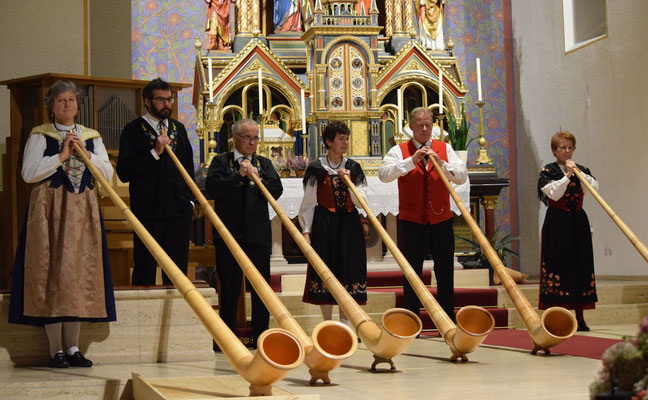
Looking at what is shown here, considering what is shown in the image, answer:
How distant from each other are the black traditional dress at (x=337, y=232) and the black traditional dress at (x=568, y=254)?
145cm

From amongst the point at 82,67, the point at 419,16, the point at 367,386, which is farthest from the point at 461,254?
the point at 367,386

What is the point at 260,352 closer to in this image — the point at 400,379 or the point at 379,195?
the point at 400,379

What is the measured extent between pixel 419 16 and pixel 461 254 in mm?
3446

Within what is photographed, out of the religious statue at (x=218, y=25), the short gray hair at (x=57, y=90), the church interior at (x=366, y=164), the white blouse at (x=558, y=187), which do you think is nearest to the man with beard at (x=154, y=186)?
the church interior at (x=366, y=164)

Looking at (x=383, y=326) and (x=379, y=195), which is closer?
(x=383, y=326)

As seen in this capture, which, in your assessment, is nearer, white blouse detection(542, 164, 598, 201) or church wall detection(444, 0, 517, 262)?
white blouse detection(542, 164, 598, 201)

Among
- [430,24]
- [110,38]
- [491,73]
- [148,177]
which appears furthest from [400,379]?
[491,73]

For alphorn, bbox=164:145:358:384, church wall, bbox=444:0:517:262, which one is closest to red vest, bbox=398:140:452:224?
alphorn, bbox=164:145:358:384

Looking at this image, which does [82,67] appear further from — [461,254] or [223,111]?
[461,254]

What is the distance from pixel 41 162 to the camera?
4527mm

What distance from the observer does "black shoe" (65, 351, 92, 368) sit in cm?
463

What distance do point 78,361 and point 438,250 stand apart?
249 cm

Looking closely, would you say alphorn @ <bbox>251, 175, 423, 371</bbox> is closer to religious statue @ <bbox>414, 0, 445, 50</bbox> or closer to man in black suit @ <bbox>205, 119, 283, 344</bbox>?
man in black suit @ <bbox>205, 119, 283, 344</bbox>

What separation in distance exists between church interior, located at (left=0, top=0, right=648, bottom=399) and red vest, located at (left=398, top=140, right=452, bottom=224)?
1.33 feet
